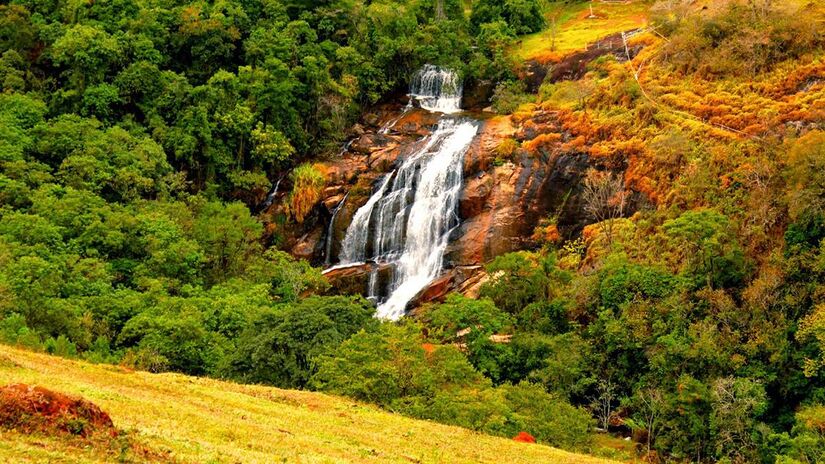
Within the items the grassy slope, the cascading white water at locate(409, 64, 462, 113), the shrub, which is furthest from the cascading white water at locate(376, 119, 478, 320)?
the grassy slope

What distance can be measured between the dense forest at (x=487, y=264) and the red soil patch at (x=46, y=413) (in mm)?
17750

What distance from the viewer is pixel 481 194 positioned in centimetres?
5600

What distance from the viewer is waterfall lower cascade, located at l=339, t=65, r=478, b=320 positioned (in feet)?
180

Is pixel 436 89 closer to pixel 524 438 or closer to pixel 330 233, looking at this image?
pixel 330 233

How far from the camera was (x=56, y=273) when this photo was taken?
45.2 metres

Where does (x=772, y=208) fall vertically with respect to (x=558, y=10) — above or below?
below

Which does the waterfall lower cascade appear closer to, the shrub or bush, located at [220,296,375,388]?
the shrub

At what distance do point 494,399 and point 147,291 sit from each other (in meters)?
24.5

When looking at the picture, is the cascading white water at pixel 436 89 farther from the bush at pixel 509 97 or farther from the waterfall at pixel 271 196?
the waterfall at pixel 271 196

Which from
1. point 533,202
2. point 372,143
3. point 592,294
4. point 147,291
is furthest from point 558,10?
point 147,291

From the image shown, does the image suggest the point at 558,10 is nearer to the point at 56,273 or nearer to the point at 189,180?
the point at 189,180

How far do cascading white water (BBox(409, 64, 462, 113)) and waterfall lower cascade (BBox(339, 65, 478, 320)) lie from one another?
7.13 meters

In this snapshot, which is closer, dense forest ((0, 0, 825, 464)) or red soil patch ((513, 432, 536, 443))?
red soil patch ((513, 432, 536, 443))

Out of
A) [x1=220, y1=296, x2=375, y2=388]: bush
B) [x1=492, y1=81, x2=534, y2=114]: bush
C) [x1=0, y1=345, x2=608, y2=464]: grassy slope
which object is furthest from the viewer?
[x1=492, y1=81, x2=534, y2=114]: bush
